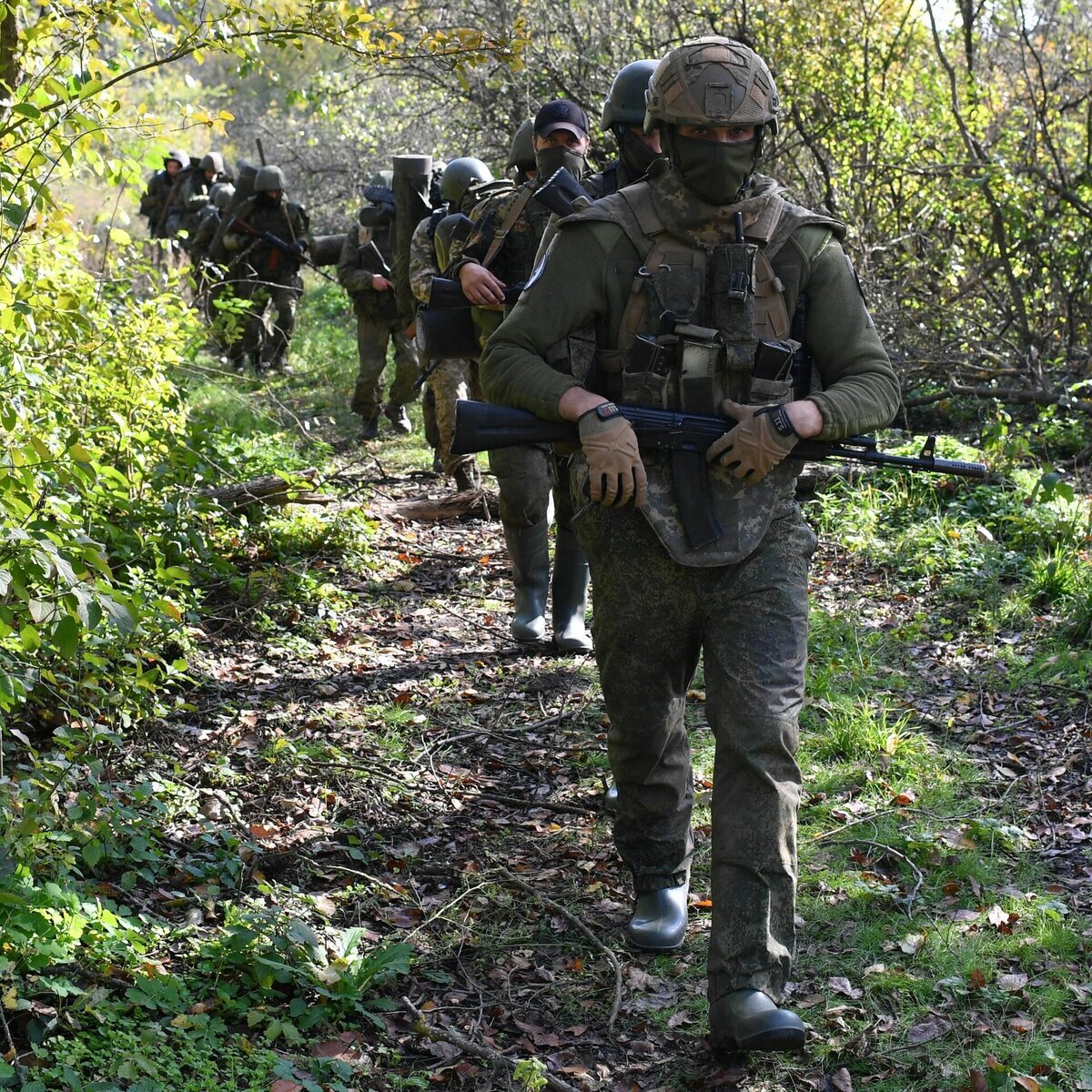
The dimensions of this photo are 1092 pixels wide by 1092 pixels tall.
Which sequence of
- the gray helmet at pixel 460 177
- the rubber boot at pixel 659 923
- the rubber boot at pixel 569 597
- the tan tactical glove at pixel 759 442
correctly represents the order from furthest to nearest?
the gray helmet at pixel 460 177, the rubber boot at pixel 569 597, the rubber boot at pixel 659 923, the tan tactical glove at pixel 759 442

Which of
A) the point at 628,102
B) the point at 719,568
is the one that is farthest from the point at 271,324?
the point at 719,568

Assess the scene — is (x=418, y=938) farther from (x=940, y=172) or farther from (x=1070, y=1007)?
(x=940, y=172)

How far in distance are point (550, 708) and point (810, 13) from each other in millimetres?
6934

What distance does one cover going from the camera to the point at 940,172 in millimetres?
10055

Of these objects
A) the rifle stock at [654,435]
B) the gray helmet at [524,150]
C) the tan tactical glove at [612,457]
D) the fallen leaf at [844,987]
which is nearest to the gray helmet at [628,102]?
the gray helmet at [524,150]

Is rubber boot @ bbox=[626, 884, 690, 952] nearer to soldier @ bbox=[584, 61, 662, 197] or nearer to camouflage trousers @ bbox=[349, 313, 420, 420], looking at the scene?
soldier @ bbox=[584, 61, 662, 197]

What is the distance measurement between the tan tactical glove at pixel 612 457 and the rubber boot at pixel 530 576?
316 cm

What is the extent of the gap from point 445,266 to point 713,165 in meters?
3.48

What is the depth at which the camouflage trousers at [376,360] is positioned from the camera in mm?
12273

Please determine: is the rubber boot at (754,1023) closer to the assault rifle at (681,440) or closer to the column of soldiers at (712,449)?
the column of soldiers at (712,449)

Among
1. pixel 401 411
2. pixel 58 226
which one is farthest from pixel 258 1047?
pixel 401 411

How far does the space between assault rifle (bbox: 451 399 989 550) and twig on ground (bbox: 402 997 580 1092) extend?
4.39ft

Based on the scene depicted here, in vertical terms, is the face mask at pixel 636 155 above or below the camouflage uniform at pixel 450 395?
above

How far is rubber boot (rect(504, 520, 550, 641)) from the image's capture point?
658 centimetres
